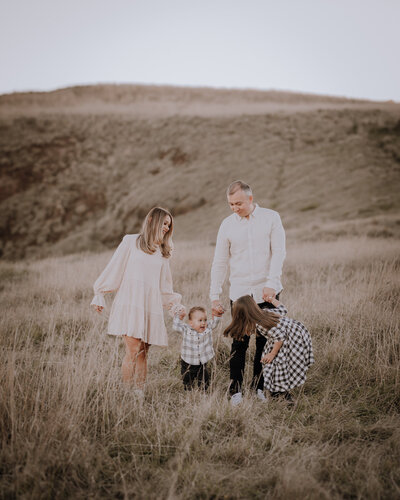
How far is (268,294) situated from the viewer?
3.19 m

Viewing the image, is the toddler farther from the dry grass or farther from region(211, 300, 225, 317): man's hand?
the dry grass

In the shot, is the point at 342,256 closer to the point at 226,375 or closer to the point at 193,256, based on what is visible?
the point at 193,256

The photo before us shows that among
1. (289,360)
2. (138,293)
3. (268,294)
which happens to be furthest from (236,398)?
(138,293)

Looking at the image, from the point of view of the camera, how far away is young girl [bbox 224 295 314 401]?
3088mm

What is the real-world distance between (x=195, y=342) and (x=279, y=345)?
2.67 ft

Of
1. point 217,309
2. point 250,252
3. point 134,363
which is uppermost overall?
point 250,252

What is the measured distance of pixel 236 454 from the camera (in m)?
2.43

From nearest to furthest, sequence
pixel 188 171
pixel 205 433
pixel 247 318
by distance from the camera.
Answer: pixel 205 433 → pixel 247 318 → pixel 188 171

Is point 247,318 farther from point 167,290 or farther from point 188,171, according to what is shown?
point 188,171

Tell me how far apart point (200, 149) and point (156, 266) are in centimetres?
2251

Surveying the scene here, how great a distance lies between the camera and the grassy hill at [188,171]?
54.7ft

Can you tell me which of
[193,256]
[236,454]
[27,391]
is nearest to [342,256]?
[193,256]

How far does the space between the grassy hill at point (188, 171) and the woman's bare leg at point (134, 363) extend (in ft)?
30.7

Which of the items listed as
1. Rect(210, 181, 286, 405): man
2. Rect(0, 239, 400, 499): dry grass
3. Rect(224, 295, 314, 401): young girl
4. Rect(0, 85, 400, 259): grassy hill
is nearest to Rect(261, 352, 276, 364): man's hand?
Rect(224, 295, 314, 401): young girl
